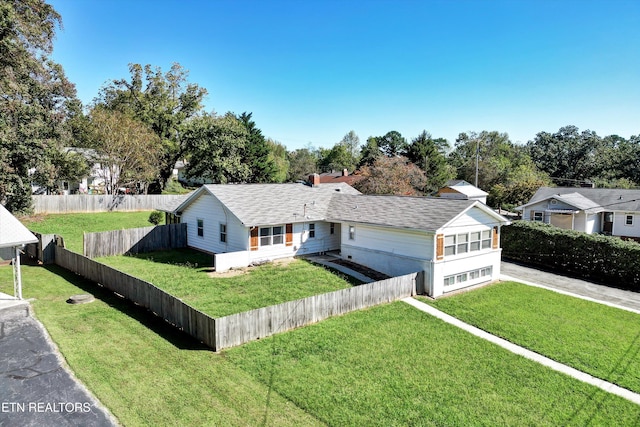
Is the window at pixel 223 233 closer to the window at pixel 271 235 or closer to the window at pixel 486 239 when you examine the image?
the window at pixel 271 235

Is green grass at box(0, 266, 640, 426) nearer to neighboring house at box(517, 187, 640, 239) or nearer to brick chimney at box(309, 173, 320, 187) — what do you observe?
brick chimney at box(309, 173, 320, 187)

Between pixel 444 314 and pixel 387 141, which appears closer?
pixel 444 314

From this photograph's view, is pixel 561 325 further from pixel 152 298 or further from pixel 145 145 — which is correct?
pixel 145 145

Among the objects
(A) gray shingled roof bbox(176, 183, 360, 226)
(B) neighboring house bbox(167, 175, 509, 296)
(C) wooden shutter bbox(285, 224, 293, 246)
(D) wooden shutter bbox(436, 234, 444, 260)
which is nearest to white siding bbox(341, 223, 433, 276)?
(B) neighboring house bbox(167, 175, 509, 296)

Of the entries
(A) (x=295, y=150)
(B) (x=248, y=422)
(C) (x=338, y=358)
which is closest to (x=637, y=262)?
(C) (x=338, y=358)

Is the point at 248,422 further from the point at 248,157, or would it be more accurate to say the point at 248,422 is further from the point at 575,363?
the point at 248,157

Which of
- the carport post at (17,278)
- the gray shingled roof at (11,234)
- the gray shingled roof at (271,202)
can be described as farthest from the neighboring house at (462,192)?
the carport post at (17,278)
